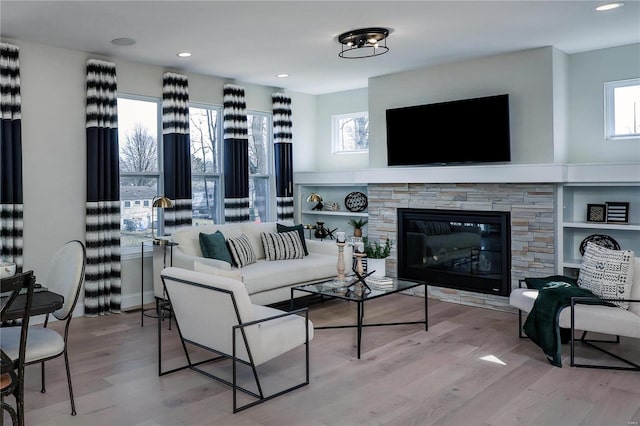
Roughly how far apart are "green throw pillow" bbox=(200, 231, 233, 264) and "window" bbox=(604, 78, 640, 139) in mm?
4025

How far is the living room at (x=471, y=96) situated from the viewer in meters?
4.96

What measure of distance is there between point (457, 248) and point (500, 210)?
716mm

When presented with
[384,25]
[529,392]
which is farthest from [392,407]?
[384,25]

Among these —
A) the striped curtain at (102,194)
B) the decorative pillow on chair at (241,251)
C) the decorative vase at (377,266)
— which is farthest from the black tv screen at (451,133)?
the striped curtain at (102,194)

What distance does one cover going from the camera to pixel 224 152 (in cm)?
661

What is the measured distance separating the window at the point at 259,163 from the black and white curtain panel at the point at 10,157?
9.65 feet

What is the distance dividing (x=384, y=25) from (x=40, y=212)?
3657 mm

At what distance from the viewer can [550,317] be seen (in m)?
3.78

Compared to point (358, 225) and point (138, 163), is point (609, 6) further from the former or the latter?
point (138, 163)

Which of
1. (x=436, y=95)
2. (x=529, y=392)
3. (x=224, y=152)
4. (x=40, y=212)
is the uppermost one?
(x=436, y=95)

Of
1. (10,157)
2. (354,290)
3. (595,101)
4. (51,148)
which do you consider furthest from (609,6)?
(10,157)

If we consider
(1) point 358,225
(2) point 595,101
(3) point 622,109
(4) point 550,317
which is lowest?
(4) point 550,317

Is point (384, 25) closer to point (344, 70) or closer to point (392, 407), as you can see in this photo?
point (344, 70)

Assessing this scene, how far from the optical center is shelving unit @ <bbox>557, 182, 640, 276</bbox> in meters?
5.05
